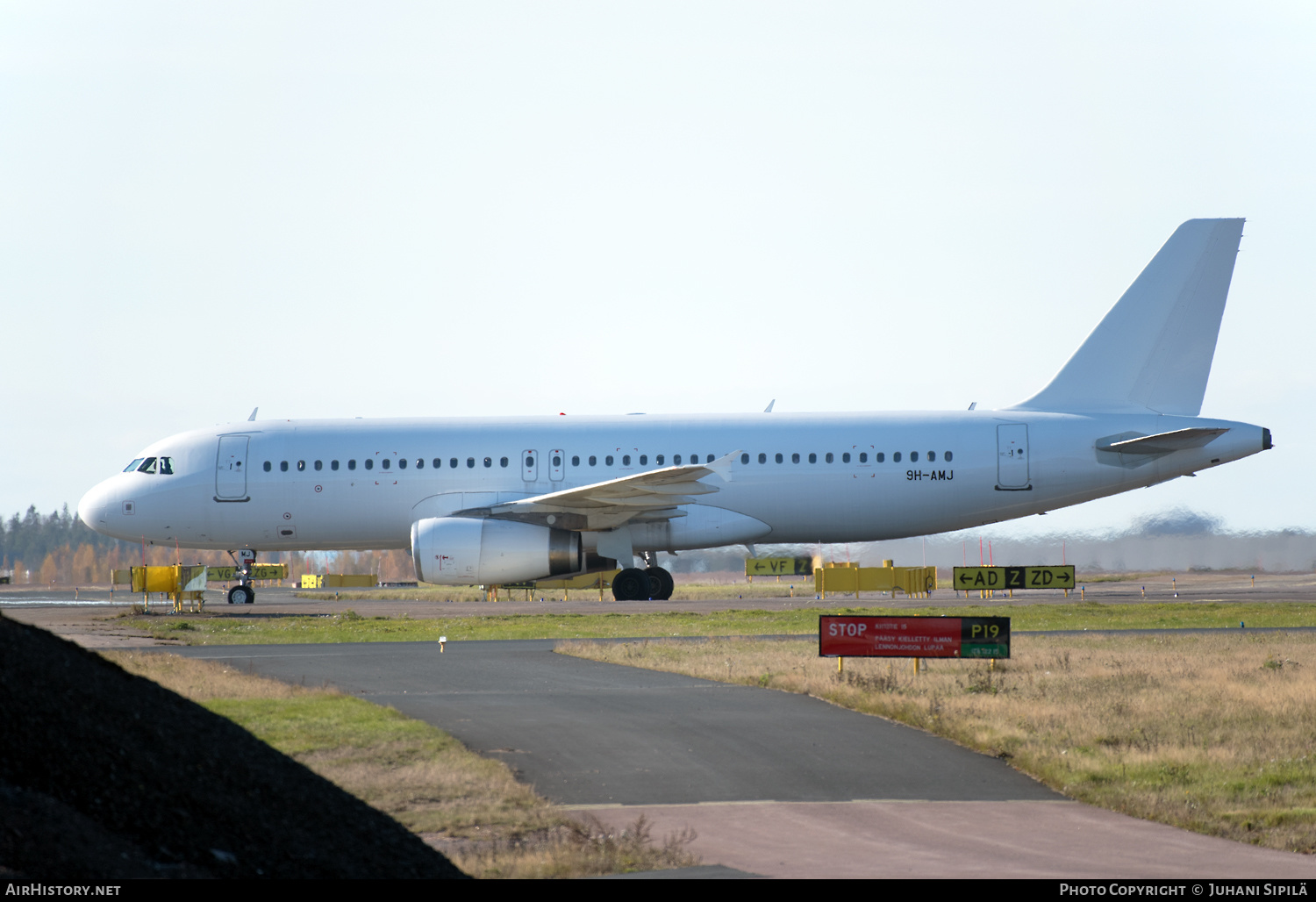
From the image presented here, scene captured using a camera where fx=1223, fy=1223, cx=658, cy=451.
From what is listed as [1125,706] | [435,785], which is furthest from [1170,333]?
[435,785]

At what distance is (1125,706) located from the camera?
43.1ft

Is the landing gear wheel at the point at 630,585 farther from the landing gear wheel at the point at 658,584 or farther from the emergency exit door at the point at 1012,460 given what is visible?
the emergency exit door at the point at 1012,460

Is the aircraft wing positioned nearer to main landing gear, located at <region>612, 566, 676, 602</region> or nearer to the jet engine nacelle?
the jet engine nacelle

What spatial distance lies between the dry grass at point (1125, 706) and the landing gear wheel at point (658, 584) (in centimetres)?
1091

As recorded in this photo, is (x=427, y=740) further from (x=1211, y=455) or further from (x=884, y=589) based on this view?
(x=884, y=589)

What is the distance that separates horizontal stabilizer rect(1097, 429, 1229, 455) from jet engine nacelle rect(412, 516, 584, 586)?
1348 cm

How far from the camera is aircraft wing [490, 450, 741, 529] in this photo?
2734cm

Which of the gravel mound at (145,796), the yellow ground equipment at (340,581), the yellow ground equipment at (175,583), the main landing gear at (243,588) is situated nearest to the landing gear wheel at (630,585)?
the main landing gear at (243,588)

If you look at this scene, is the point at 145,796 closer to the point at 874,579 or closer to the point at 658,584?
the point at 658,584

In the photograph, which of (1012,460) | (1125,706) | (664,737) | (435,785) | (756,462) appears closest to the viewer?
(435,785)

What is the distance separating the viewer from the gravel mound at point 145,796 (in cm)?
509

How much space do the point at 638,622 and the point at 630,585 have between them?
609cm

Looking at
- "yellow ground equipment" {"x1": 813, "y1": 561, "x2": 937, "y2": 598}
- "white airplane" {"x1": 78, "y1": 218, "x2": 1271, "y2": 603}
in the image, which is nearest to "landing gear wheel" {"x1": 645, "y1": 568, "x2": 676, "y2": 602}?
"white airplane" {"x1": 78, "y1": 218, "x2": 1271, "y2": 603}

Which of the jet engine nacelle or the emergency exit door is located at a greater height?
the emergency exit door
